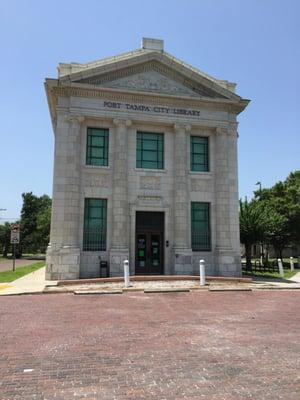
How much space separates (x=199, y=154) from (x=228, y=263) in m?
6.98

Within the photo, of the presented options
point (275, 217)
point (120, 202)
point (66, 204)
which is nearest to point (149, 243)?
point (120, 202)

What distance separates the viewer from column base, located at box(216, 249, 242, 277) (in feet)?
72.9

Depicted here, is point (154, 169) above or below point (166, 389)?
above

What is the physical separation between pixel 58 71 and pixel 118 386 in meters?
20.8

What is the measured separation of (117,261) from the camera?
2106 centimetres

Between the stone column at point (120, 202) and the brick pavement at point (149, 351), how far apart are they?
29.2ft

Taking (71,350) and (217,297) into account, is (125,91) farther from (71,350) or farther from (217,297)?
(71,350)

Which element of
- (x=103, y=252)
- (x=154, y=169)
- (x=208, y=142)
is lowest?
(x=103, y=252)

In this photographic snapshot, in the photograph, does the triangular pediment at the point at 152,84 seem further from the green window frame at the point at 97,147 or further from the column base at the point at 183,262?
the column base at the point at 183,262

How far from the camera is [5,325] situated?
9.08 meters

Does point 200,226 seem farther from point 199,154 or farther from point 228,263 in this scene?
point 199,154

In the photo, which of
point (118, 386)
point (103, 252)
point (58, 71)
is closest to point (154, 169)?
point (103, 252)

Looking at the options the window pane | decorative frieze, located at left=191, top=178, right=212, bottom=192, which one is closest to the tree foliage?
decorative frieze, located at left=191, top=178, right=212, bottom=192

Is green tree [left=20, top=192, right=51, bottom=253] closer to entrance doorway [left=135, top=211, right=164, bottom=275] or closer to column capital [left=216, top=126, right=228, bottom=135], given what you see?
entrance doorway [left=135, top=211, right=164, bottom=275]
